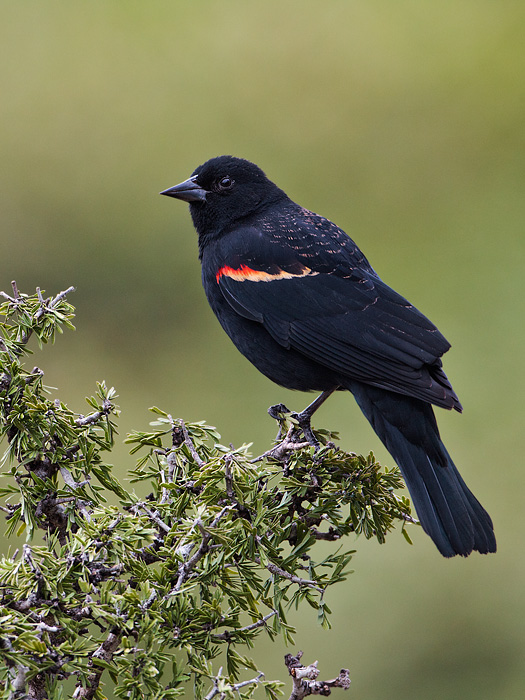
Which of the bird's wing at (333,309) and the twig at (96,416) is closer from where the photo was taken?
the twig at (96,416)

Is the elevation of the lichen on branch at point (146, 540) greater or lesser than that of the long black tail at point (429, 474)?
lesser

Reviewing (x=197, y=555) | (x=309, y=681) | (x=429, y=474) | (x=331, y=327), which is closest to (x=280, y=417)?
(x=331, y=327)

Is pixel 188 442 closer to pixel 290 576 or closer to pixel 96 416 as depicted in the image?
pixel 96 416

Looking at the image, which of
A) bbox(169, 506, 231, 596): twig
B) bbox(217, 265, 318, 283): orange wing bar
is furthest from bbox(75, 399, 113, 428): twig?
bbox(217, 265, 318, 283): orange wing bar

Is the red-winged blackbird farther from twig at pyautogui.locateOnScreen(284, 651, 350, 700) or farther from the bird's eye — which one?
twig at pyautogui.locateOnScreen(284, 651, 350, 700)

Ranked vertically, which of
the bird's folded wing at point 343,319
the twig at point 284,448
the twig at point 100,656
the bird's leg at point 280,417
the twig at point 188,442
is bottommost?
the twig at point 100,656

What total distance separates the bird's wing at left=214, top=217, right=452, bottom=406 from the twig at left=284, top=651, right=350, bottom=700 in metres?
0.79

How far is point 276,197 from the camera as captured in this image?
99.3 inches

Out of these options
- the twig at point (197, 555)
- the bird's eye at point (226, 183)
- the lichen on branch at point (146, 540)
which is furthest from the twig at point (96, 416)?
the bird's eye at point (226, 183)

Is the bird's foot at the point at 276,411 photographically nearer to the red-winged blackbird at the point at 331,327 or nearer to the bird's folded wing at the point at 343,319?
the red-winged blackbird at the point at 331,327

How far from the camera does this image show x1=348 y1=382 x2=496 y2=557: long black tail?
65.3 inches

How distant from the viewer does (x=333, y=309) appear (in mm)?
2002

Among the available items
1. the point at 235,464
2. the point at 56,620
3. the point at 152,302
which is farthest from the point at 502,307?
the point at 56,620

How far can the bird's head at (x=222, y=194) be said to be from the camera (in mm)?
2424
